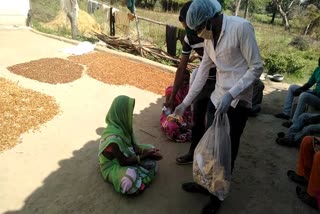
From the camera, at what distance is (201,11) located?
223 cm

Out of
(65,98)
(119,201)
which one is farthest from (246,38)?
(65,98)

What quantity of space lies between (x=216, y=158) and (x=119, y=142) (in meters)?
1.08

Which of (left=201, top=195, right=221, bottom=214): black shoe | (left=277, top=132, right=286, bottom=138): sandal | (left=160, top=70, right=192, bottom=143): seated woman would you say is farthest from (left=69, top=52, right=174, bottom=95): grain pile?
(left=201, top=195, right=221, bottom=214): black shoe

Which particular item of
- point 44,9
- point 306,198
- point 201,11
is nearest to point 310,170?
point 306,198

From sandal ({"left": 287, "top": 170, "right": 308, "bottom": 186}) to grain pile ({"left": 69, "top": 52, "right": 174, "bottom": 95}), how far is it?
127 inches

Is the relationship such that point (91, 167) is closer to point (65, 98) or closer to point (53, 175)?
point (53, 175)

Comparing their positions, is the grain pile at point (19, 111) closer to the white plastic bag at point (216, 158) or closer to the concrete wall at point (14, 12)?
the white plastic bag at point (216, 158)

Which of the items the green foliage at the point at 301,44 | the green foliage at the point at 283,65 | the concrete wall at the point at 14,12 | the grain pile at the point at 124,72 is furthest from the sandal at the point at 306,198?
the green foliage at the point at 301,44

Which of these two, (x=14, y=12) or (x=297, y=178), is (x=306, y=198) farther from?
(x=14, y=12)

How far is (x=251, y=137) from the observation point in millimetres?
4617

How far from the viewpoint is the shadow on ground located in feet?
9.71

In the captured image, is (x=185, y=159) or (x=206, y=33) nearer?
(x=206, y=33)

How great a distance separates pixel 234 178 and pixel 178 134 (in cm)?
A: 105

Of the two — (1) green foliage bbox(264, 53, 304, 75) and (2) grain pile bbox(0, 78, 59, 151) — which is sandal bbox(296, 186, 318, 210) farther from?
(1) green foliage bbox(264, 53, 304, 75)
